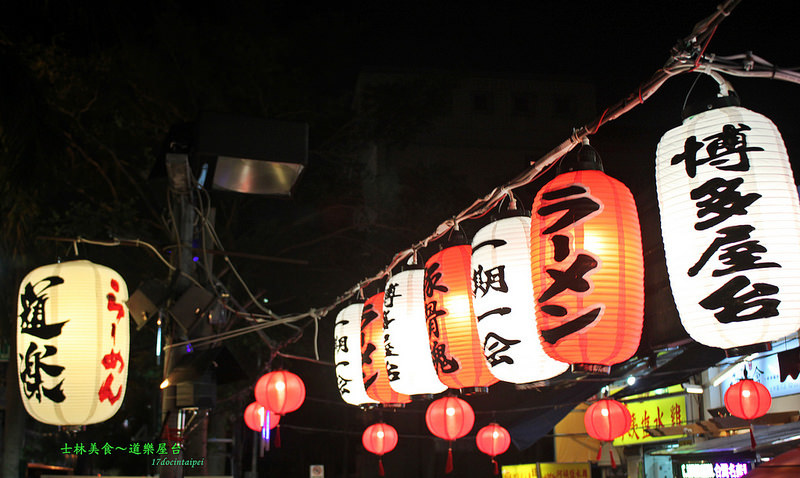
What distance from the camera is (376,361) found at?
8.59 metres

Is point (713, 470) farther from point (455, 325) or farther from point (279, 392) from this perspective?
point (279, 392)

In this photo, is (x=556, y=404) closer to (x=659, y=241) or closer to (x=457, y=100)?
(x=659, y=241)

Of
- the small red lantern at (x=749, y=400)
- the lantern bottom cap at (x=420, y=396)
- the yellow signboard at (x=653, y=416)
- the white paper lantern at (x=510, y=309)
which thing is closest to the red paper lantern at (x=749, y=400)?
the small red lantern at (x=749, y=400)

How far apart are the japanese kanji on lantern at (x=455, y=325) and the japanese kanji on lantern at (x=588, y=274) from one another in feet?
5.84

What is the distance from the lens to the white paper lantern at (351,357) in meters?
9.61

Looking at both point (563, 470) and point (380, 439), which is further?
point (563, 470)

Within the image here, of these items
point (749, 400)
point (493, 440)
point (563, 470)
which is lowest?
point (563, 470)

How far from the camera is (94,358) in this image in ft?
26.6

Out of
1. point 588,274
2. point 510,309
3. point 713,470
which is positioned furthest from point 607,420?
point 588,274

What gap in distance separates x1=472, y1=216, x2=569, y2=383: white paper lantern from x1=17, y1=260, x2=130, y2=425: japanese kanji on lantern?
15.3ft

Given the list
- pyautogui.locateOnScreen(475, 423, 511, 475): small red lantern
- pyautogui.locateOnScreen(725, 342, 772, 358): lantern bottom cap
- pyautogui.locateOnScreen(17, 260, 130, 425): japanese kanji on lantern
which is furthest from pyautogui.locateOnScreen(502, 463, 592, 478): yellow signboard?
pyautogui.locateOnScreen(725, 342, 772, 358): lantern bottom cap

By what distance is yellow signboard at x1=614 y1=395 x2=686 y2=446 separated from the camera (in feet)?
50.0

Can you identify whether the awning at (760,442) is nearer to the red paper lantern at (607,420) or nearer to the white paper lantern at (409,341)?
the red paper lantern at (607,420)

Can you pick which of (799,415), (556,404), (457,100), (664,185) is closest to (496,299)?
(664,185)
